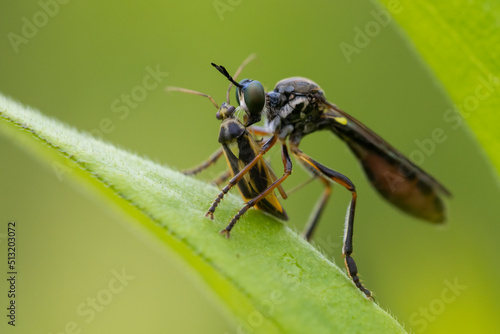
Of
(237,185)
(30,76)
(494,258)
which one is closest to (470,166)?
(494,258)

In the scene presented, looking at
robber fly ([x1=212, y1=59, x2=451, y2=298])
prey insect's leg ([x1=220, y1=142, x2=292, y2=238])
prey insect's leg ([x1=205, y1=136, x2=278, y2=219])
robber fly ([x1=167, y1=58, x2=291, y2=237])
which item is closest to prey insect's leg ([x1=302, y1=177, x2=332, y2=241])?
→ robber fly ([x1=212, y1=59, x2=451, y2=298])

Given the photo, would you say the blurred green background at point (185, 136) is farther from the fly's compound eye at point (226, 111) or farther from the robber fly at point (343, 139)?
the fly's compound eye at point (226, 111)

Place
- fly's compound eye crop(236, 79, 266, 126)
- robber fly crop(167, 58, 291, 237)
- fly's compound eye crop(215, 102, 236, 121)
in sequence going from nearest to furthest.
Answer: robber fly crop(167, 58, 291, 237), fly's compound eye crop(215, 102, 236, 121), fly's compound eye crop(236, 79, 266, 126)

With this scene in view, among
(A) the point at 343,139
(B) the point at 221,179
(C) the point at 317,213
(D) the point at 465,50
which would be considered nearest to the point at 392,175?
(A) the point at 343,139

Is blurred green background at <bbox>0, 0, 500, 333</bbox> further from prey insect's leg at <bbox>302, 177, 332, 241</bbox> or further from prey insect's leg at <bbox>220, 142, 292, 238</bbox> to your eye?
prey insect's leg at <bbox>220, 142, 292, 238</bbox>

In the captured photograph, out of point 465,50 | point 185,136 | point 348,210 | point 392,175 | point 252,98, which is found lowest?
point 392,175

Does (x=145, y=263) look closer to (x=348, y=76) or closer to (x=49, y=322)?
(x=49, y=322)

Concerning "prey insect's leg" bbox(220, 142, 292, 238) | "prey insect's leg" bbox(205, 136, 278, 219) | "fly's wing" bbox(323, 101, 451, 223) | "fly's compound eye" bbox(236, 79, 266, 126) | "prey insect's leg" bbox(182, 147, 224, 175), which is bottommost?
"fly's wing" bbox(323, 101, 451, 223)

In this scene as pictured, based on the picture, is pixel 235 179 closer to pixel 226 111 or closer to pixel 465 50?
pixel 226 111
